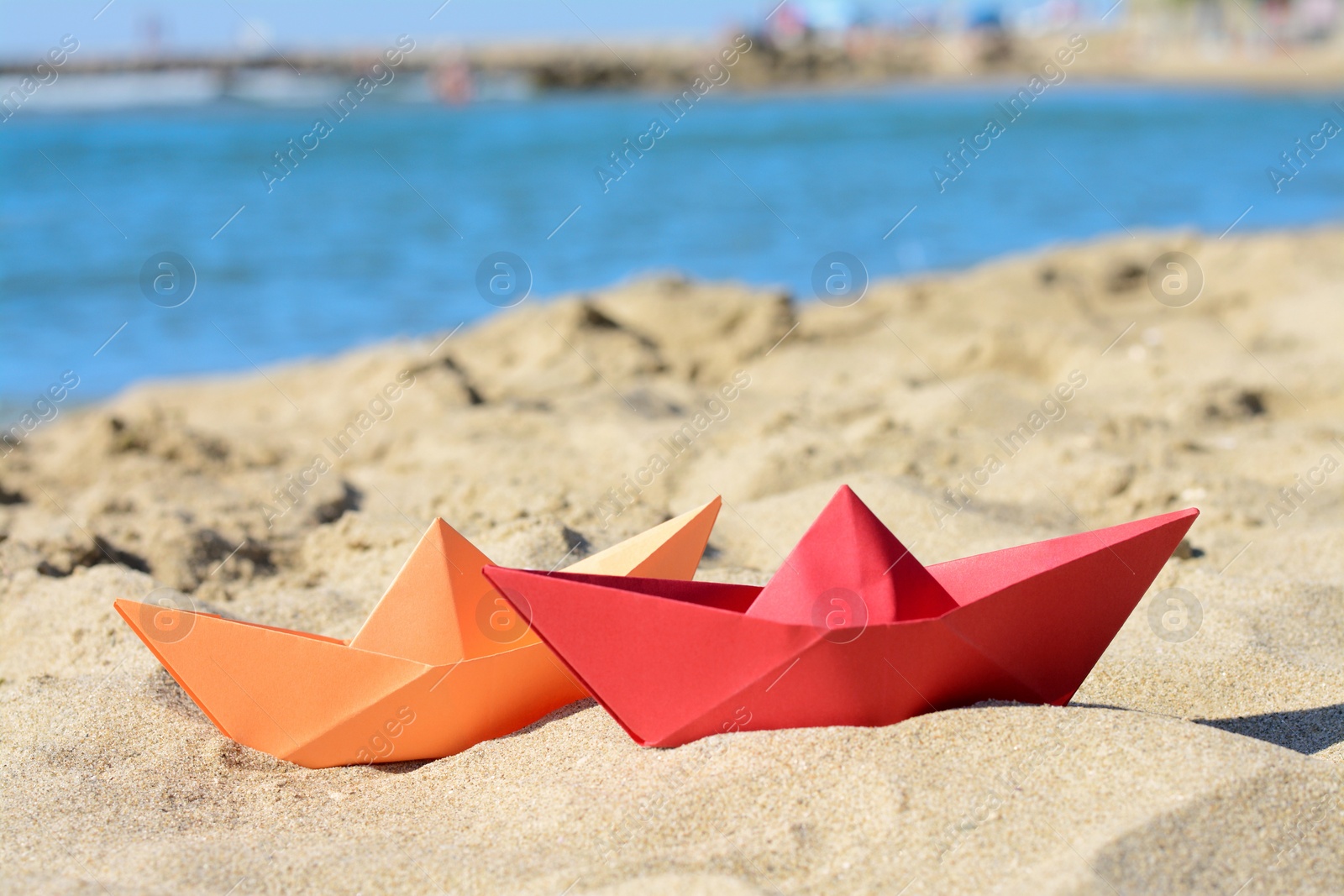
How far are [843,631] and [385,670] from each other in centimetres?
91

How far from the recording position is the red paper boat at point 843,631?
2039 millimetres

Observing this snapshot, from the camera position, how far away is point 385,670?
2.30 m

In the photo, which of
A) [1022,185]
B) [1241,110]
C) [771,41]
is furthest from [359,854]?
[771,41]

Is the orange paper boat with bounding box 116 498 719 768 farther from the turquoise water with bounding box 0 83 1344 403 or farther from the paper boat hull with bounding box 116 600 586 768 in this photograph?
the turquoise water with bounding box 0 83 1344 403

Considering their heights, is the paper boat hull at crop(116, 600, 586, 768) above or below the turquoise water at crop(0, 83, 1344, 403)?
above

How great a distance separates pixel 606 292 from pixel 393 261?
17.5 feet

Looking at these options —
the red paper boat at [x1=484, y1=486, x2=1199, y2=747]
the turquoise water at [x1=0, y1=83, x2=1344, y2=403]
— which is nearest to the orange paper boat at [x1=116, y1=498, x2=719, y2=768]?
the red paper boat at [x1=484, y1=486, x2=1199, y2=747]

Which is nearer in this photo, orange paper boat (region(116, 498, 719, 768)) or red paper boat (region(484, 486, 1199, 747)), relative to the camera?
red paper boat (region(484, 486, 1199, 747))

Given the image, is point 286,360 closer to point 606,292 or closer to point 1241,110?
point 606,292

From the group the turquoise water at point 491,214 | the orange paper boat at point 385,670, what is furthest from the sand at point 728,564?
the turquoise water at point 491,214

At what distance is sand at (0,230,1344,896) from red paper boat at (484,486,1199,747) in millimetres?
72

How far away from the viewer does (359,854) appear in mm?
1957

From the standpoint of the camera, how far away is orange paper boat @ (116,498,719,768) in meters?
2.29

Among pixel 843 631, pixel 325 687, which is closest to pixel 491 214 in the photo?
pixel 325 687
